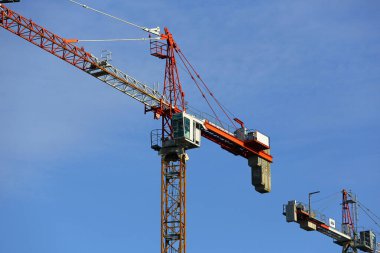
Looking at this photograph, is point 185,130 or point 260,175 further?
point 260,175

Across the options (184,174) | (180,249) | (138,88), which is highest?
(138,88)

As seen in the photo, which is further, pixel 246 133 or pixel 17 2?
pixel 246 133

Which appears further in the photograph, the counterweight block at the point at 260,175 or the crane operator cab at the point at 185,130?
the counterweight block at the point at 260,175

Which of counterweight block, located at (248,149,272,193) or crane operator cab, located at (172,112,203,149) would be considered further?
counterweight block, located at (248,149,272,193)

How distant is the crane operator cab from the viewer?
5453 inches

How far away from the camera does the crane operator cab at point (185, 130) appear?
138500 millimetres

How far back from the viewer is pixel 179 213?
5458 inches

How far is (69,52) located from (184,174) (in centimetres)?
2104

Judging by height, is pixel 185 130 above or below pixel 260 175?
above

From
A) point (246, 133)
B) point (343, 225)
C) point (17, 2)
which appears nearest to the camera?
point (17, 2)

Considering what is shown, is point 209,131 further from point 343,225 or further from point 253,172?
point 343,225

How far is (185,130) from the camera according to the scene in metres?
139

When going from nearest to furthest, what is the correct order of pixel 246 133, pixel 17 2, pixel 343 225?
pixel 17 2 → pixel 246 133 → pixel 343 225

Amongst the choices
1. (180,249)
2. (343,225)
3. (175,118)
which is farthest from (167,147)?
(343,225)
